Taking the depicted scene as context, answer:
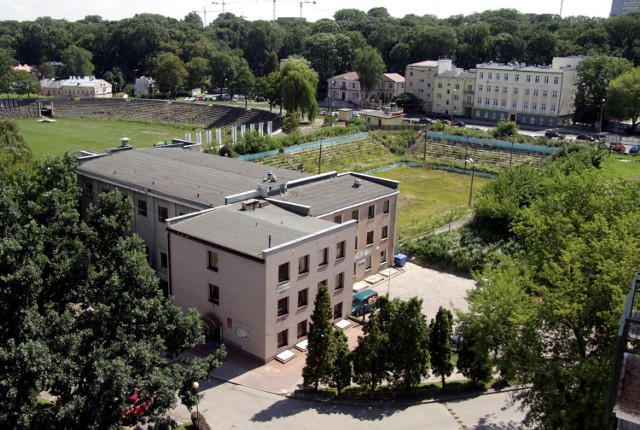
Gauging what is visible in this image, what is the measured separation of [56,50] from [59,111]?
44801mm

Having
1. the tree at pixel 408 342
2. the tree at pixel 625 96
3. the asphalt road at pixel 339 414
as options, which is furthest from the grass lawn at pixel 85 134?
the tree at pixel 625 96

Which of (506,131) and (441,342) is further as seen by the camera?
(506,131)

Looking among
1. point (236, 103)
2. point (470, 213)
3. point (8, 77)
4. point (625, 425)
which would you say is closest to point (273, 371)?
point (625, 425)

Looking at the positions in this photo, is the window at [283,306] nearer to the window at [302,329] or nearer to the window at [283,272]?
the window at [283,272]

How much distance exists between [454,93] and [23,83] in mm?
77216

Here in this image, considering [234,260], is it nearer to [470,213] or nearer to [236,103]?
[470,213]

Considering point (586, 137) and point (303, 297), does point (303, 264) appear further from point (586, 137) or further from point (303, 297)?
point (586, 137)

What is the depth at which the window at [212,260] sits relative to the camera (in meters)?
27.8

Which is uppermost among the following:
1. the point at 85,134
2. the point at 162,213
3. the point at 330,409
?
the point at 162,213

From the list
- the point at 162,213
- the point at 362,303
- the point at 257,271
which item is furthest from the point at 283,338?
the point at 162,213

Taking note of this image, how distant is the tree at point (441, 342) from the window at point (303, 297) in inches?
248

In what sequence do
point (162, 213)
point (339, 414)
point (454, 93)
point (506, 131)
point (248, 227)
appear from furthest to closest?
point (454, 93) < point (506, 131) < point (162, 213) < point (248, 227) < point (339, 414)

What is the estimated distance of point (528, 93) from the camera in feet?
287

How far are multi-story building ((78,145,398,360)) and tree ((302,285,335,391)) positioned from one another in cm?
334
